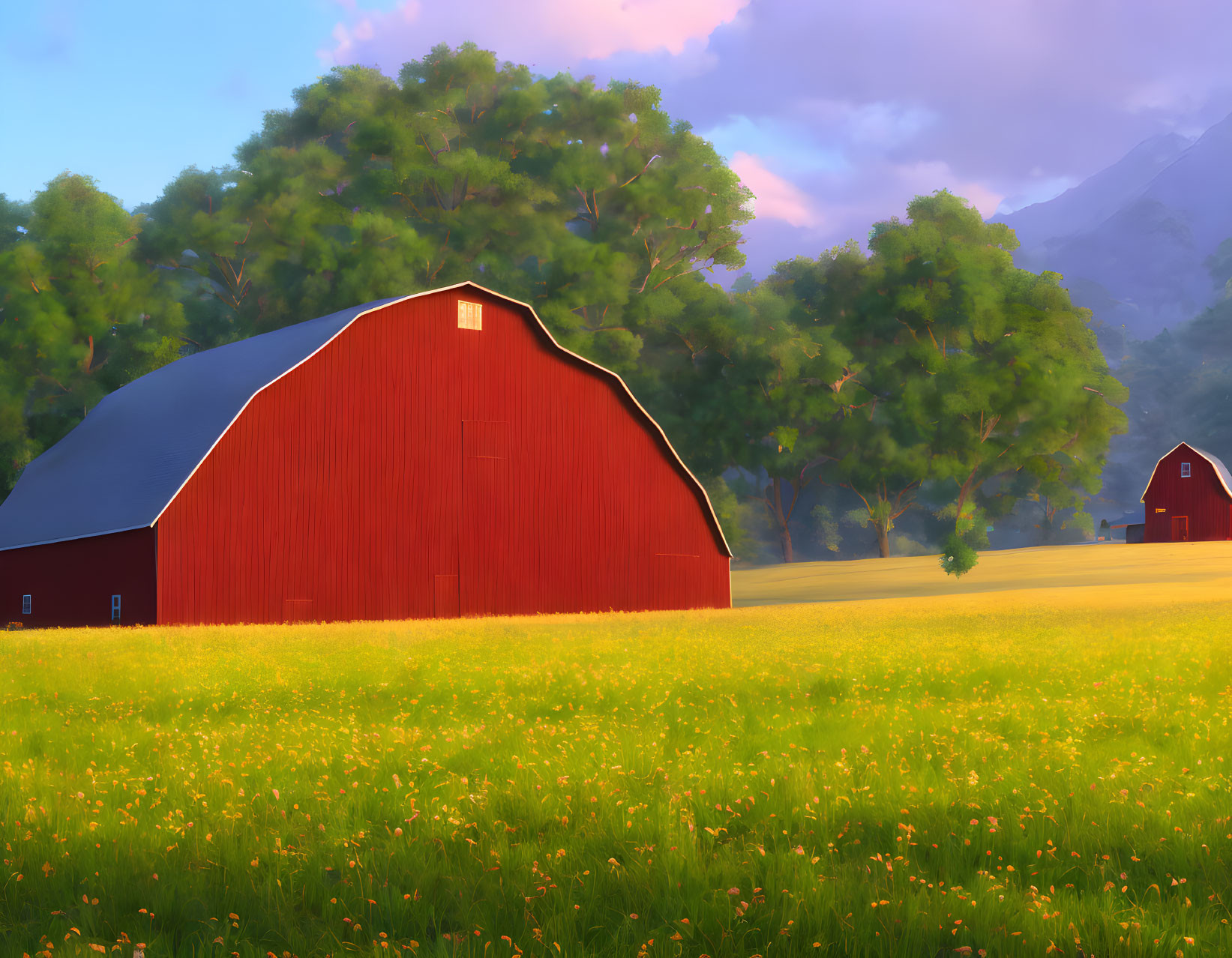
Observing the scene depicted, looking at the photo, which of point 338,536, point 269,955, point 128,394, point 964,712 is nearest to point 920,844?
point 269,955

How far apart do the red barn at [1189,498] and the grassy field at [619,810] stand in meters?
62.1

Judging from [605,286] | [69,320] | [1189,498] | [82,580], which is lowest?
[82,580]

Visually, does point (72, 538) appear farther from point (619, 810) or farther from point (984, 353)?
point (984, 353)

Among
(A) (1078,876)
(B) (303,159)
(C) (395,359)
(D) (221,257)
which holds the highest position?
(B) (303,159)

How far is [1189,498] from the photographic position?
69.5 meters

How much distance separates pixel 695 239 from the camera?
198 feet

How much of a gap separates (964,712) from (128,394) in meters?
30.7

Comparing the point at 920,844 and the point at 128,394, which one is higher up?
the point at 128,394

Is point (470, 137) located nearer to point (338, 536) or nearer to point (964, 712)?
point (338, 536)

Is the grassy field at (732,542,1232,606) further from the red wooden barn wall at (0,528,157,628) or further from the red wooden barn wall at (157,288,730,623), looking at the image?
the red wooden barn wall at (0,528,157,628)

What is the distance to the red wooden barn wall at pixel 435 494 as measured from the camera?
83.5ft

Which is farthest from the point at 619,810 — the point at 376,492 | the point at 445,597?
the point at 445,597

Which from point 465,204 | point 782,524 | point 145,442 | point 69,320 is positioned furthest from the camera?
point 782,524

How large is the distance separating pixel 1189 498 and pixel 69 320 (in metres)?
63.0
